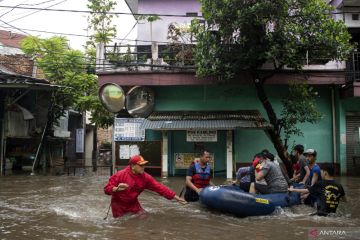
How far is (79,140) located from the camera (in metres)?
29.9

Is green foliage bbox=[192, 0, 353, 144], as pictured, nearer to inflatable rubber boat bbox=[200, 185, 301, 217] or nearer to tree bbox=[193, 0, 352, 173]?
tree bbox=[193, 0, 352, 173]

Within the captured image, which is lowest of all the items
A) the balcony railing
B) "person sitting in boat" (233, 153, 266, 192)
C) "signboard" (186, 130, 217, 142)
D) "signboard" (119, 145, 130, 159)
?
"person sitting in boat" (233, 153, 266, 192)

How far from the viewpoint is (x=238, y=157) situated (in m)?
18.4

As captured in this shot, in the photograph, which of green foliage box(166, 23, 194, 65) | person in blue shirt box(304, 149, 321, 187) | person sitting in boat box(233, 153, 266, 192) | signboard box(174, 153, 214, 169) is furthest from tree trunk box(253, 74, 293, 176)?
person in blue shirt box(304, 149, 321, 187)

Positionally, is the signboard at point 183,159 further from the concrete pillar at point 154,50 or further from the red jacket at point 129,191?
the red jacket at point 129,191

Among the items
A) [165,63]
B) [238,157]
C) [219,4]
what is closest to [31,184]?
[165,63]

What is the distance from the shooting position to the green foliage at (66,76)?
834 inches

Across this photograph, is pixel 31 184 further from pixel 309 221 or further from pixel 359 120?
pixel 359 120

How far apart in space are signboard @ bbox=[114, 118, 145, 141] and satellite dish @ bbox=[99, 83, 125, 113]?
887 mm

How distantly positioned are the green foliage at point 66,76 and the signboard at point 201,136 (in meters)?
5.77

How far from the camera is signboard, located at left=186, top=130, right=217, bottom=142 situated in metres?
17.1

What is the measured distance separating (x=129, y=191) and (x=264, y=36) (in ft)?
30.8

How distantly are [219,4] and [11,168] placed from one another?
47.0 ft

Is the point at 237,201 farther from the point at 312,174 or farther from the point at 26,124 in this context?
the point at 26,124
